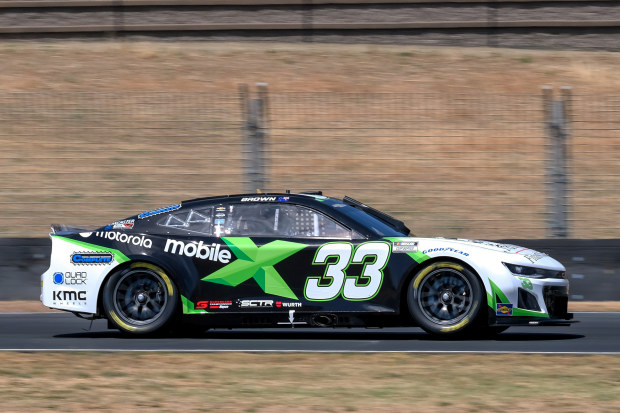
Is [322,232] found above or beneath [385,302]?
above

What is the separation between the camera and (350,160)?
16375mm

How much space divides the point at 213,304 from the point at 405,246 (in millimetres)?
1844

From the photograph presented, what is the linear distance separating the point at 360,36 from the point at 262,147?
14.9 metres

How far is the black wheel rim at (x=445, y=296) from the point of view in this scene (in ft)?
32.0

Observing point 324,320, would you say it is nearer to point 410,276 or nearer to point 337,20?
point 410,276

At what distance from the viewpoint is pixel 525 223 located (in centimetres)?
1493

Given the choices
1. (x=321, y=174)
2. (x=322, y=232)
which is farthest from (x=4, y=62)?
(x=322, y=232)

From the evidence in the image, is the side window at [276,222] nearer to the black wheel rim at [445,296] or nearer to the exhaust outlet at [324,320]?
the exhaust outlet at [324,320]

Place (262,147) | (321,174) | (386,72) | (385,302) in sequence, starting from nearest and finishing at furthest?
(385,302), (262,147), (321,174), (386,72)

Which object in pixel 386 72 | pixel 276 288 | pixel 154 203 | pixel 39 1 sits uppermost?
pixel 39 1

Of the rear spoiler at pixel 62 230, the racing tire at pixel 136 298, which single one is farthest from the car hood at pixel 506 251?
the rear spoiler at pixel 62 230

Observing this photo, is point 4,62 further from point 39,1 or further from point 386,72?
point 386,72

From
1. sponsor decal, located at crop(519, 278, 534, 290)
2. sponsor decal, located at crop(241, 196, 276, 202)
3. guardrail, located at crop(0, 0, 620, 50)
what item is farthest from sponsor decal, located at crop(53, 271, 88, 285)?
guardrail, located at crop(0, 0, 620, 50)

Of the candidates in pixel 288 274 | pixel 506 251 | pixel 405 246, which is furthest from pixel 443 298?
pixel 288 274
